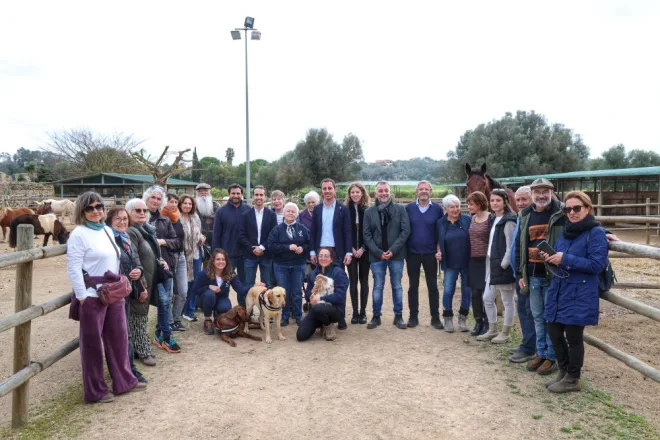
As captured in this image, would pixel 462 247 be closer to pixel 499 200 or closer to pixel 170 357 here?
pixel 499 200

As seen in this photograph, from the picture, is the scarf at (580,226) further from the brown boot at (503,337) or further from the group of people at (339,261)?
the brown boot at (503,337)

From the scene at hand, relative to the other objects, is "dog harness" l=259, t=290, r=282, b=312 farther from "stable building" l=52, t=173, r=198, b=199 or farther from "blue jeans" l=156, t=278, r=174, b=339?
"stable building" l=52, t=173, r=198, b=199

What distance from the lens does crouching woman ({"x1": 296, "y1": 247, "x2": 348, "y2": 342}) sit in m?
5.19

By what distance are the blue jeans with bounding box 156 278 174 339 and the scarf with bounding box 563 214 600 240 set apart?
372cm

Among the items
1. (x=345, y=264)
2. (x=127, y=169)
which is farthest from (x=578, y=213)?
(x=127, y=169)

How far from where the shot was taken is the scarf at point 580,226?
3480 millimetres

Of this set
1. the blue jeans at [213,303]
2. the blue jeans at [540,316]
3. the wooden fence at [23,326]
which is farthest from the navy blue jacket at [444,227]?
the wooden fence at [23,326]

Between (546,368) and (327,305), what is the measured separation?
2.23 metres

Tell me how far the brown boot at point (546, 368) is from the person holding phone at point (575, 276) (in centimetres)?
38

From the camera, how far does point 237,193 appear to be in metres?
6.00

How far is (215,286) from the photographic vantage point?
214 inches

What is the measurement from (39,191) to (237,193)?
33426 mm

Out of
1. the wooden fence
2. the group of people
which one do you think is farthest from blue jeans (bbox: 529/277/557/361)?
the wooden fence

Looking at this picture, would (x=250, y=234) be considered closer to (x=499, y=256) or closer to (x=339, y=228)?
(x=339, y=228)
